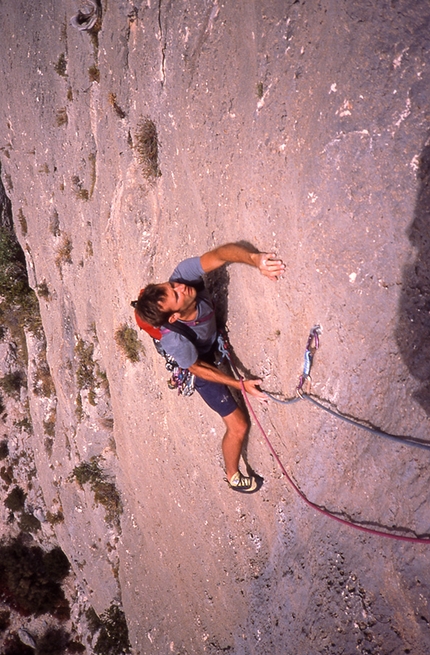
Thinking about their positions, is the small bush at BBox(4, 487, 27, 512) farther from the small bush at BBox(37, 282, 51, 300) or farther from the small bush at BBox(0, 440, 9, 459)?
the small bush at BBox(37, 282, 51, 300)

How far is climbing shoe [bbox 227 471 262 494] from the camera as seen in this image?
491 centimetres

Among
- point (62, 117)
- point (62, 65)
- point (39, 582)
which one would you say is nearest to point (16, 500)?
point (39, 582)

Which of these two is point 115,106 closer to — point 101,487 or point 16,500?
point 101,487

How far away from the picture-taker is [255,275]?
454 cm

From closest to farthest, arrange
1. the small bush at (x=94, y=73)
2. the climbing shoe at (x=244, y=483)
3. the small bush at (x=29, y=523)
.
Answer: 1. the climbing shoe at (x=244, y=483)
2. the small bush at (x=94, y=73)
3. the small bush at (x=29, y=523)

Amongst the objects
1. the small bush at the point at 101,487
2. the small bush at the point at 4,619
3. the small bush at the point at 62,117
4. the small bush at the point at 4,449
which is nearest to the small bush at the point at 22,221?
the small bush at the point at 62,117

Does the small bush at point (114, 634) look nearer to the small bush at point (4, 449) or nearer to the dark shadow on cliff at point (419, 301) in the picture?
the small bush at point (4, 449)

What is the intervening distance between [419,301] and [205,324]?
6.96ft

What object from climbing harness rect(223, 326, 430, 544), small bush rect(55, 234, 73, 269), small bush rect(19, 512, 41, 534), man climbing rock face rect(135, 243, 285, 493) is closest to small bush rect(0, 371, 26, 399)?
small bush rect(19, 512, 41, 534)

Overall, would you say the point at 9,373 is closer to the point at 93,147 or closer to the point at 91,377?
the point at 91,377

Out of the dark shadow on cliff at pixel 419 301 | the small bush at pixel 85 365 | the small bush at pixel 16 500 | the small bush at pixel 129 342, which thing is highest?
the small bush at pixel 85 365

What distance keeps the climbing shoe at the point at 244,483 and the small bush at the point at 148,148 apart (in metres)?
4.08

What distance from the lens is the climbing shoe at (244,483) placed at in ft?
16.1

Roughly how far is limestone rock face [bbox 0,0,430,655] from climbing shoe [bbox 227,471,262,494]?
18 centimetres
